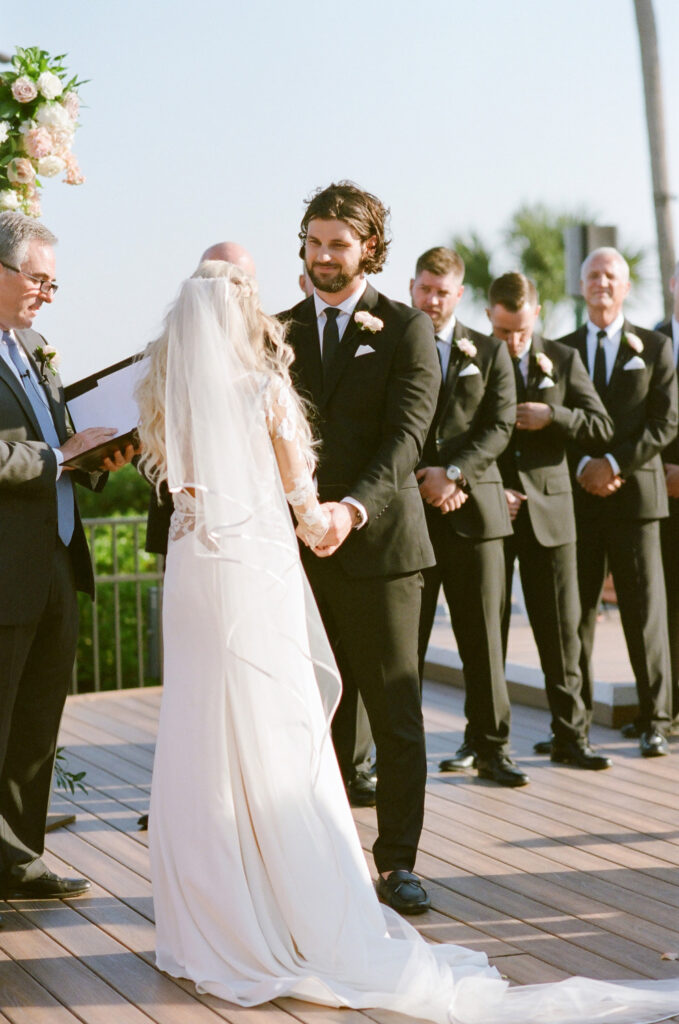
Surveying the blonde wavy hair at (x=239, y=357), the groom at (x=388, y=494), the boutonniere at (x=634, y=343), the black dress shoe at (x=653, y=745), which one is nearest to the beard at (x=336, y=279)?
the groom at (x=388, y=494)

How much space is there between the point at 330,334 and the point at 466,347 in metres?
1.20

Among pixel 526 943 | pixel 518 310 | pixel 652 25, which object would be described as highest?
pixel 652 25

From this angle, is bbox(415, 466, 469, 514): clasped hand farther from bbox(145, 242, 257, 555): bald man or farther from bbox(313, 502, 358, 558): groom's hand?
bbox(313, 502, 358, 558): groom's hand

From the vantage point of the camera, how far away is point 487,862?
4262 mm

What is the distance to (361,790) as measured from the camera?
16.4 feet

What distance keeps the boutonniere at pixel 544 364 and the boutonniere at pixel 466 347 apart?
445 mm

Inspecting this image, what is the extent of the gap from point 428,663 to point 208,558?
441 cm

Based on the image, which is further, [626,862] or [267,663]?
[626,862]

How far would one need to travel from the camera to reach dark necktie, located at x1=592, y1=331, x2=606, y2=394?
5727 mm

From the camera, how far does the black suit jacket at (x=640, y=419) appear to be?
563cm

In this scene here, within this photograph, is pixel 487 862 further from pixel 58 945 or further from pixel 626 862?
pixel 58 945

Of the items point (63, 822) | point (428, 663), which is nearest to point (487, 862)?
point (63, 822)

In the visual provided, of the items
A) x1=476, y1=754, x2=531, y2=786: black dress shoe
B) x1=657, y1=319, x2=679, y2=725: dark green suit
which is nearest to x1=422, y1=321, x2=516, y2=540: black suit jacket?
x1=476, y1=754, x2=531, y2=786: black dress shoe

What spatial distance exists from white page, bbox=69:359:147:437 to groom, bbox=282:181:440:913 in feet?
1.87
